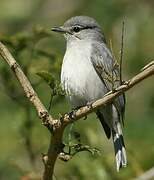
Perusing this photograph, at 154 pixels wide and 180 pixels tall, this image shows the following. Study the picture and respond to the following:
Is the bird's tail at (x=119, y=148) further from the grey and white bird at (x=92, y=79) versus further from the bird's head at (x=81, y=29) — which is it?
the bird's head at (x=81, y=29)

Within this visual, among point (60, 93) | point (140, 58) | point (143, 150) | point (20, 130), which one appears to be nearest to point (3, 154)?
point (20, 130)

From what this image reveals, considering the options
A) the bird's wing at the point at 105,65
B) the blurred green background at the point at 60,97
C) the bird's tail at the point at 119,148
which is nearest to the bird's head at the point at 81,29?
the blurred green background at the point at 60,97

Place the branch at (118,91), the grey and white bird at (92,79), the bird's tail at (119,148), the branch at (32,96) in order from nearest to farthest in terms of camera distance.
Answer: the branch at (118,91), the branch at (32,96), the bird's tail at (119,148), the grey and white bird at (92,79)

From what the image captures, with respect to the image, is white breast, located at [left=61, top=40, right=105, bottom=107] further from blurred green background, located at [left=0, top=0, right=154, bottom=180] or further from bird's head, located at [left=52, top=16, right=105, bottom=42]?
bird's head, located at [left=52, top=16, right=105, bottom=42]

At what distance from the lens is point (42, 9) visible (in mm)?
7637

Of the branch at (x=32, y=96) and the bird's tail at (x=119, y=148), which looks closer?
the branch at (x=32, y=96)

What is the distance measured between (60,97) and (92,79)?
0.48 m

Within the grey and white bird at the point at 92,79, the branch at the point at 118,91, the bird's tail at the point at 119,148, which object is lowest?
the bird's tail at the point at 119,148

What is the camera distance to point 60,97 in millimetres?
4348

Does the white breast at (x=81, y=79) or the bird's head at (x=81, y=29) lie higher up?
the bird's head at (x=81, y=29)

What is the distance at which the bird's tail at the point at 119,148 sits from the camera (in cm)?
436

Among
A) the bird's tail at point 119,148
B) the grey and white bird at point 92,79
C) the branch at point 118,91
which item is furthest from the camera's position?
the grey and white bird at point 92,79

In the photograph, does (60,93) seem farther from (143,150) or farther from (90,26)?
(90,26)

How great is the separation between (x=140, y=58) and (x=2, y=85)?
89.0 inches
